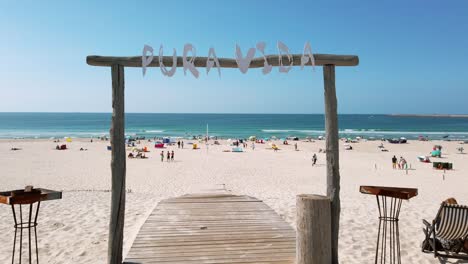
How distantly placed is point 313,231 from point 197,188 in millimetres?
5059

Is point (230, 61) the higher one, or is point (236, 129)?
point (230, 61)

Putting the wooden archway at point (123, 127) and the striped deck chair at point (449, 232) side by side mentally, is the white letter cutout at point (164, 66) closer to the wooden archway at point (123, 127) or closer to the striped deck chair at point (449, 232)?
the wooden archway at point (123, 127)

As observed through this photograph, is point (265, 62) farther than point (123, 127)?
Yes

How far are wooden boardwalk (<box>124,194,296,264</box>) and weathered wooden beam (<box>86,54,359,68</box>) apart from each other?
2375 mm

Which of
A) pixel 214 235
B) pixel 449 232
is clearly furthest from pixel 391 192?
pixel 214 235

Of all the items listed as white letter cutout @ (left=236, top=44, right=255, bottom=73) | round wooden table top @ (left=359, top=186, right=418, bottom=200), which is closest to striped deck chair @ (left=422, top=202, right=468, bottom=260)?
round wooden table top @ (left=359, top=186, right=418, bottom=200)

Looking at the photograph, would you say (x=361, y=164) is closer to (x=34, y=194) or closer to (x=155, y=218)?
(x=155, y=218)

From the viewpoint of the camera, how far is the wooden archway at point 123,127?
3.84 meters

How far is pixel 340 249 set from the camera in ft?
16.9

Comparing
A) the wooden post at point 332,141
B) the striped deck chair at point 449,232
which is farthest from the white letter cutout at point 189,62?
the striped deck chair at point 449,232

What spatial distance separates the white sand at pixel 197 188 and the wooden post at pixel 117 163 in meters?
1.10

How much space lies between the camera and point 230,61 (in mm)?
4094

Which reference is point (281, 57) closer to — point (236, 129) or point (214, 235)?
point (214, 235)

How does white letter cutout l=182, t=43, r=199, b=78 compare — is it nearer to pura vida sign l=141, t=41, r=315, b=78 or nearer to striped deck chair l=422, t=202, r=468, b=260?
pura vida sign l=141, t=41, r=315, b=78
